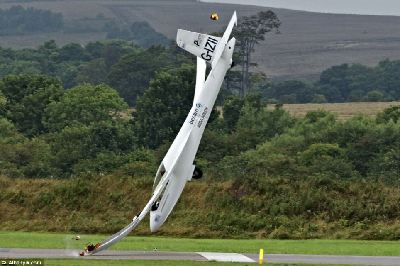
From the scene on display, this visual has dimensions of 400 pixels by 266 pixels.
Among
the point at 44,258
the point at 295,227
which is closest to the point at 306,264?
the point at 44,258

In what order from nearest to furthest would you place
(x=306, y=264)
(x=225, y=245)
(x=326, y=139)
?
(x=306, y=264)
(x=225, y=245)
(x=326, y=139)

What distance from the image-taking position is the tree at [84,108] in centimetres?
14900

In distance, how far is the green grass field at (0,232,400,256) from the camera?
165 feet

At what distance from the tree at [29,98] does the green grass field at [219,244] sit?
9268 centimetres

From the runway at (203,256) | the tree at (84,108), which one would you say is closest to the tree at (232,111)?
the tree at (84,108)

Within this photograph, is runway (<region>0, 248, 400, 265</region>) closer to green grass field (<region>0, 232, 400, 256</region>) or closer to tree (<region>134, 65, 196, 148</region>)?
green grass field (<region>0, 232, 400, 256</region>)

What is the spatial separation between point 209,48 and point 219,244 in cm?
1017

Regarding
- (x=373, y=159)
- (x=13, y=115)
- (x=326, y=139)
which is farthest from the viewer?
(x=13, y=115)

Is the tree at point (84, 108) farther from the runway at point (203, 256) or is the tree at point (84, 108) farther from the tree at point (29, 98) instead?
the runway at point (203, 256)

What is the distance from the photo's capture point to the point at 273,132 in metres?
154

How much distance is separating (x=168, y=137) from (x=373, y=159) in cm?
2906

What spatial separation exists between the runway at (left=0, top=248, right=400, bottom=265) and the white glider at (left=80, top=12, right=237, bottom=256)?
4.85ft

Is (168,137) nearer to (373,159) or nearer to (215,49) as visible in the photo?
(373,159)

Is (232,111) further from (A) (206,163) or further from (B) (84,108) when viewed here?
(A) (206,163)
